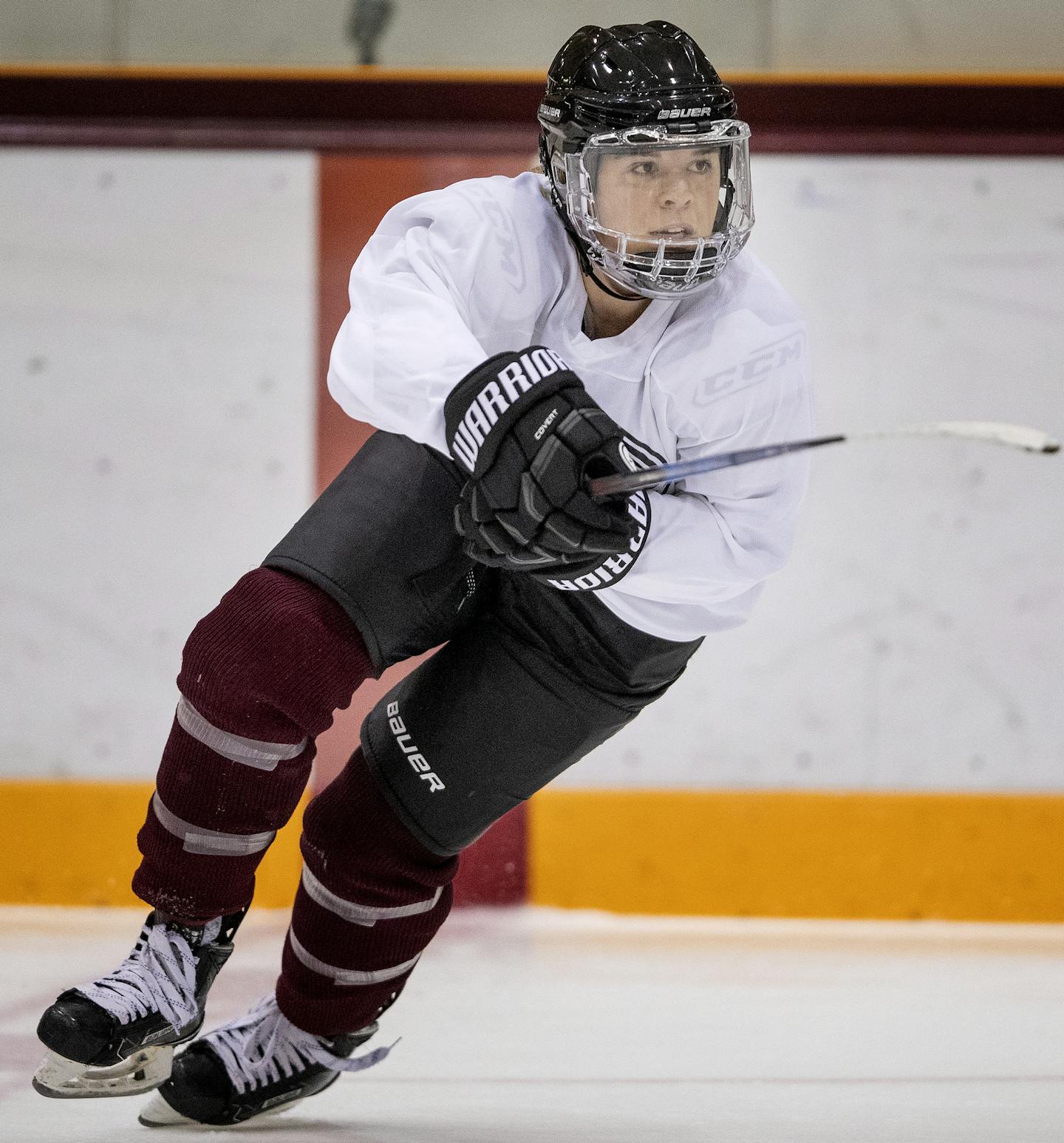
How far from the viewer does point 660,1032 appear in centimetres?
227

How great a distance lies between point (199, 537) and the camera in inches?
130

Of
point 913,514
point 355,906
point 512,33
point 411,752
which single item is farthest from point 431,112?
point 355,906

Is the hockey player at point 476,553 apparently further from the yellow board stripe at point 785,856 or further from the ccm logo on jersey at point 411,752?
the yellow board stripe at point 785,856

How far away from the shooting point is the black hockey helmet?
58.6 inches

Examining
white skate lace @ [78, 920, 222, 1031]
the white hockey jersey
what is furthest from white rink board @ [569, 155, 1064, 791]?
white skate lace @ [78, 920, 222, 1031]

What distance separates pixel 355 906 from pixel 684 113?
1.00 meters

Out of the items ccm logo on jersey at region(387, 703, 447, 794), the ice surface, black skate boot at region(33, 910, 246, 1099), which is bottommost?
the ice surface

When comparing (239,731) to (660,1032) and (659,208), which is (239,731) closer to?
(659,208)

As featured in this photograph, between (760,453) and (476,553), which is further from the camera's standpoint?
(476,553)

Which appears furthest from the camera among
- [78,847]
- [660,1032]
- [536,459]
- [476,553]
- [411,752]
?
[78,847]

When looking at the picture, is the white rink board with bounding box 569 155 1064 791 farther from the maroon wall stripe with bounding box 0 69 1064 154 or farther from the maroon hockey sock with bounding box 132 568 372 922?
the maroon hockey sock with bounding box 132 568 372 922

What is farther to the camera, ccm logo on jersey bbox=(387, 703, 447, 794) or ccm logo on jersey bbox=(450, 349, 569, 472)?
ccm logo on jersey bbox=(387, 703, 447, 794)

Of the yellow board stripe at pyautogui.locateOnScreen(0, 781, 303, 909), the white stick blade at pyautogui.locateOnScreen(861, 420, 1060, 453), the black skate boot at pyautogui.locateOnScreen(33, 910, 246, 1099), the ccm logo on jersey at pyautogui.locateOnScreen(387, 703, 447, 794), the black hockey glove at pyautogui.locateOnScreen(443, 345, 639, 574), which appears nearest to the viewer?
the white stick blade at pyautogui.locateOnScreen(861, 420, 1060, 453)

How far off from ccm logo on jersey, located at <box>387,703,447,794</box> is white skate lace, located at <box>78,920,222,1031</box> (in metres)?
0.30
